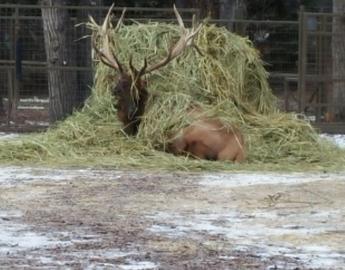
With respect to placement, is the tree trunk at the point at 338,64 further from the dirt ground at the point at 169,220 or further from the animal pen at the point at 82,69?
the dirt ground at the point at 169,220

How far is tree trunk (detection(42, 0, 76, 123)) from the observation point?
57.4ft

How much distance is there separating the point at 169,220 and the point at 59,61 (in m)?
9.37

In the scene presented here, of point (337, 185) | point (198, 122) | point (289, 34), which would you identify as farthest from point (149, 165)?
point (289, 34)

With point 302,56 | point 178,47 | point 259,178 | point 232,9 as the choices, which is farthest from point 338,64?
point 259,178

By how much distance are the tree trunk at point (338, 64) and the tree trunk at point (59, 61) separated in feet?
14.6

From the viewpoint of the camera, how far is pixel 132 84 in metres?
13.4

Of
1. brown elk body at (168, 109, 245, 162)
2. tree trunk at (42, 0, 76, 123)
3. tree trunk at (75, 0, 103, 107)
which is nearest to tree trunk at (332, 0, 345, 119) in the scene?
tree trunk at (75, 0, 103, 107)

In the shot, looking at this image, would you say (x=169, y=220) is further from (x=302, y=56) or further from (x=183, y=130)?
(x=302, y=56)

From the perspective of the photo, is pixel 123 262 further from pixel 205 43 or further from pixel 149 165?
pixel 205 43

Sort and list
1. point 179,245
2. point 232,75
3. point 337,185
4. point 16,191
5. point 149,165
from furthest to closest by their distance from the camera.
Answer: point 232,75 → point 149,165 → point 337,185 → point 16,191 → point 179,245

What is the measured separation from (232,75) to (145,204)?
541 centimetres

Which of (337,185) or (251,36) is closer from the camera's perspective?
(337,185)

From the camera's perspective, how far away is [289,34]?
21.1 metres

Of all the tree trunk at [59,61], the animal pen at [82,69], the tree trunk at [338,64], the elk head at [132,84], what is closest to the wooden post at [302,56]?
the animal pen at [82,69]
